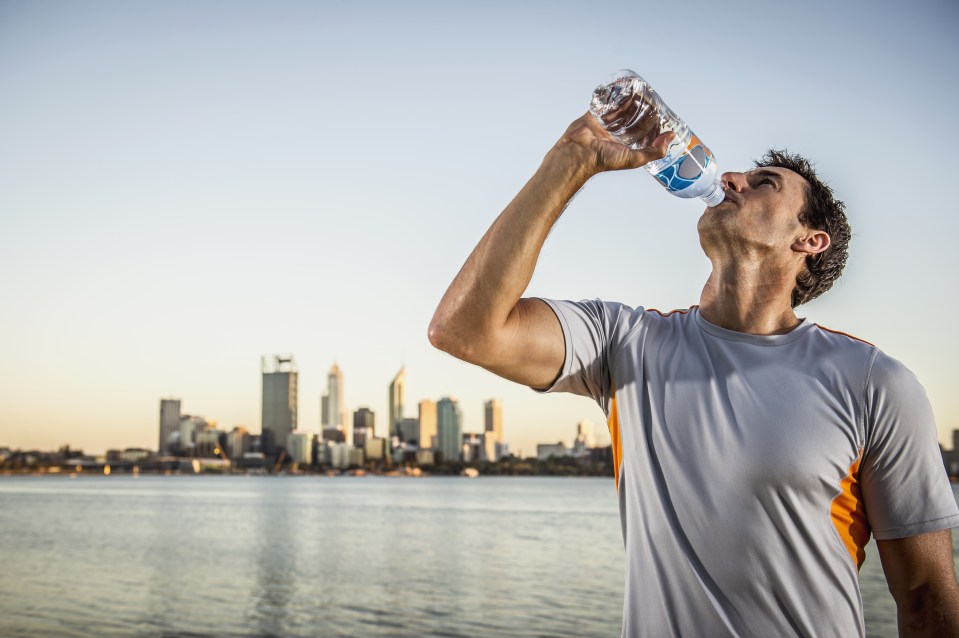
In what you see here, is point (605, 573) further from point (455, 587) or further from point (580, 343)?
point (580, 343)

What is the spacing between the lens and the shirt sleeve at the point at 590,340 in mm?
2059

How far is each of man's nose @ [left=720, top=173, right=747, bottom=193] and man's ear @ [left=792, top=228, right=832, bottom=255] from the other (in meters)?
0.20

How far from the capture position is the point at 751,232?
2203mm

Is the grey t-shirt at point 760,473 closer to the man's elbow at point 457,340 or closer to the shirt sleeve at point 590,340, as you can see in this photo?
the shirt sleeve at point 590,340

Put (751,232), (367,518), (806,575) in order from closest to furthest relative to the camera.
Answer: (806,575), (751,232), (367,518)

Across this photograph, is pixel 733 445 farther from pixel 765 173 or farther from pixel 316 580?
pixel 316 580

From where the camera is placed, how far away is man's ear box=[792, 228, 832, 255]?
2293 millimetres

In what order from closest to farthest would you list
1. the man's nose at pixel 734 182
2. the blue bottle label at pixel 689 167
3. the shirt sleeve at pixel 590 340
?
the shirt sleeve at pixel 590 340
the man's nose at pixel 734 182
the blue bottle label at pixel 689 167

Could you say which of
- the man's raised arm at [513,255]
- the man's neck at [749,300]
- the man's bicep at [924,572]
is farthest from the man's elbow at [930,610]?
the man's raised arm at [513,255]

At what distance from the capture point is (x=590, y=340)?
2.10 metres

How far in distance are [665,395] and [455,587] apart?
20.2 meters

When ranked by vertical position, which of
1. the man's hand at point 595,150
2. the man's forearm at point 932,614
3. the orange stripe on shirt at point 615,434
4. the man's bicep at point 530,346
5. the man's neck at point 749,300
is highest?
the man's hand at point 595,150

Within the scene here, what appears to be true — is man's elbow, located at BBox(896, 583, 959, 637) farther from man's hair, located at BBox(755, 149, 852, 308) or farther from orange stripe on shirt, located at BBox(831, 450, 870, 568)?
man's hair, located at BBox(755, 149, 852, 308)

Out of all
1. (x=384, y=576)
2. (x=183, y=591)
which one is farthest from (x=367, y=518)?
(x=183, y=591)
